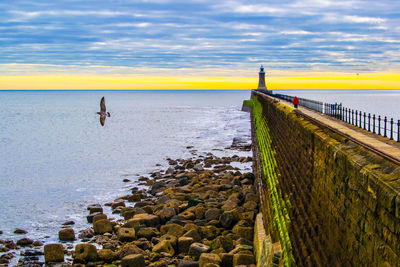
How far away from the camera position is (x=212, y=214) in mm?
14852

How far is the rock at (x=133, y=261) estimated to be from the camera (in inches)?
437

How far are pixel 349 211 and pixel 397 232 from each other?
3.54 feet

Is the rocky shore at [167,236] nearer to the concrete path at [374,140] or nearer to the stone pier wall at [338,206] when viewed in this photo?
the concrete path at [374,140]

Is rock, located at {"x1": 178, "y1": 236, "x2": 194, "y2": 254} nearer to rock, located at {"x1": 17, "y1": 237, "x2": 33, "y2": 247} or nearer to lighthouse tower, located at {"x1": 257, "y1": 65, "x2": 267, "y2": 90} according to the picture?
rock, located at {"x1": 17, "y1": 237, "x2": 33, "y2": 247}

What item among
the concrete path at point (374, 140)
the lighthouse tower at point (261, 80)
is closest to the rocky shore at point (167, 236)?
the concrete path at point (374, 140)

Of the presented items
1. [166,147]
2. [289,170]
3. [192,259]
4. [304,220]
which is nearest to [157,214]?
[192,259]

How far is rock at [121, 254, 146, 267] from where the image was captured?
36.4ft

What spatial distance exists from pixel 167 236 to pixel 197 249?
1513 millimetres

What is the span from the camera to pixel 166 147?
4388 centimetres

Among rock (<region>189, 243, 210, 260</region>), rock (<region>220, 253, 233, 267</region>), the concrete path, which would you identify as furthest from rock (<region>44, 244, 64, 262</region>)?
the concrete path

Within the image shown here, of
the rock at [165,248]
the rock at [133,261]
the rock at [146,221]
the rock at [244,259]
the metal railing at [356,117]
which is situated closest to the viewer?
the metal railing at [356,117]

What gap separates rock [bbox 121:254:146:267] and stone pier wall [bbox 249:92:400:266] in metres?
4.76

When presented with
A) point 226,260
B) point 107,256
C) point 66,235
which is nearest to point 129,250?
point 107,256

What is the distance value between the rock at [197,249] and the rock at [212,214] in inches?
109
